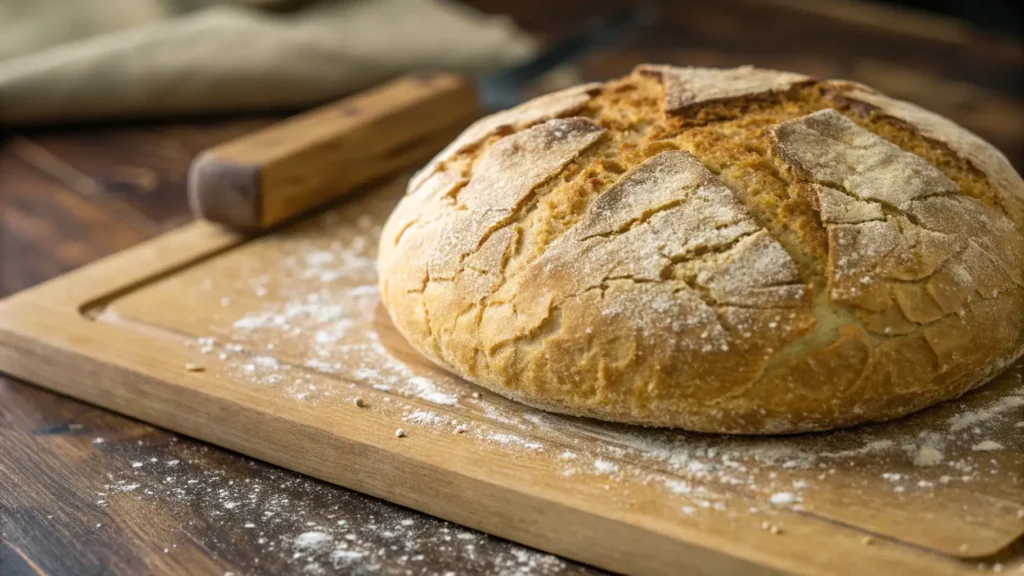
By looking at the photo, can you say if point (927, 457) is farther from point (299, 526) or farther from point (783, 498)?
point (299, 526)

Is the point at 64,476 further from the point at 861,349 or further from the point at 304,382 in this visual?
the point at 861,349

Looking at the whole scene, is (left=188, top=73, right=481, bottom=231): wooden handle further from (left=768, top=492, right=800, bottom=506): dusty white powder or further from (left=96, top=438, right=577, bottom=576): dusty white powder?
(left=768, top=492, right=800, bottom=506): dusty white powder

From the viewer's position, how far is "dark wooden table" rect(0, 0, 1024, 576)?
1.21 m

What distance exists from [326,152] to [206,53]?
0.97 m

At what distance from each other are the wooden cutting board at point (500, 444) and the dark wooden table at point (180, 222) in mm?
39

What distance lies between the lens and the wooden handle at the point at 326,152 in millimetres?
1913

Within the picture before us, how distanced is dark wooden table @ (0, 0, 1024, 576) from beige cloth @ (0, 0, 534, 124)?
82mm

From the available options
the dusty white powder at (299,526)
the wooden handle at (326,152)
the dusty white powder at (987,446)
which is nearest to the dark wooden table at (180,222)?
the dusty white powder at (299,526)

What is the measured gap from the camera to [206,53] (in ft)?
9.19

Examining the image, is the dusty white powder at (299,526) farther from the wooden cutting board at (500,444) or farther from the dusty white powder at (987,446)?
the dusty white powder at (987,446)

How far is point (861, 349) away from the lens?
4.00 ft

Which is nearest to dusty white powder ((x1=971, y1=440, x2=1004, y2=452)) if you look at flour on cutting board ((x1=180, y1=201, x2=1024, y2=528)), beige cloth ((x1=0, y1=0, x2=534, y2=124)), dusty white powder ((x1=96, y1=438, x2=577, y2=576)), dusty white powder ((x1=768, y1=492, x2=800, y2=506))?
flour on cutting board ((x1=180, y1=201, x2=1024, y2=528))

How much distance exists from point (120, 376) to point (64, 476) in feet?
0.59

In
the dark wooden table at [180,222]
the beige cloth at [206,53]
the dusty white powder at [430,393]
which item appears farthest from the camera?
the beige cloth at [206,53]
